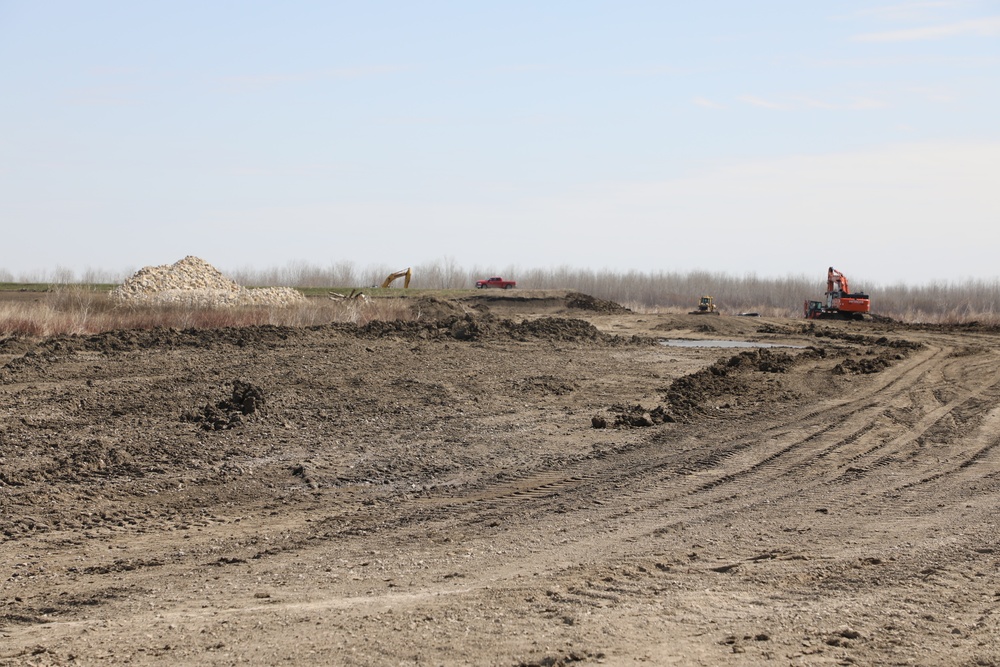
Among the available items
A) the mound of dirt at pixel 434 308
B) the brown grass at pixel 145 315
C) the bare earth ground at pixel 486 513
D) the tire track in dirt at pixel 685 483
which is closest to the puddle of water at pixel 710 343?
the mound of dirt at pixel 434 308

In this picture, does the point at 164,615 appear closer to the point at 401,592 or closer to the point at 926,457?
the point at 401,592

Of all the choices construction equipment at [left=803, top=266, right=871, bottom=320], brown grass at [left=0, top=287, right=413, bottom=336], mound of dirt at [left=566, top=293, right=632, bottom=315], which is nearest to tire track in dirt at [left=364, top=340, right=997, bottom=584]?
brown grass at [left=0, top=287, right=413, bottom=336]

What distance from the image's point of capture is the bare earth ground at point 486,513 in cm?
546

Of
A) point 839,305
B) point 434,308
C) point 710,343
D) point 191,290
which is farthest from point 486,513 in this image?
point 839,305

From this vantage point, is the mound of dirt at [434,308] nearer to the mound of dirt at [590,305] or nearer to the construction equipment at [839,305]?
the mound of dirt at [590,305]

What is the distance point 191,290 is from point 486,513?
27.1 m

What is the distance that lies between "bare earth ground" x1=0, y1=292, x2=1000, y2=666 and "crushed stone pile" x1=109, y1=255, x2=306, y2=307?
1103 cm

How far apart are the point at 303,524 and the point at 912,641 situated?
16.4 feet

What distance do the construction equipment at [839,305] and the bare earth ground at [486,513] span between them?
20.5 meters

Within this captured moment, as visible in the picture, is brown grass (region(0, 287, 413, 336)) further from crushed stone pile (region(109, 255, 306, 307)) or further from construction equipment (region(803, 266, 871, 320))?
construction equipment (region(803, 266, 871, 320))

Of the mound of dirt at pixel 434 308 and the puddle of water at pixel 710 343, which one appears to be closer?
the puddle of water at pixel 710 343

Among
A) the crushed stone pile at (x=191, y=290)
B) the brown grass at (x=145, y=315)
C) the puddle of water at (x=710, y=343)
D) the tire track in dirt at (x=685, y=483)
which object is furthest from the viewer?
the crushed stone pile at (x=191, y=290)

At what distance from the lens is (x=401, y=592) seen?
6.37 meters

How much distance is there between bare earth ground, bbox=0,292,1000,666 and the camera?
5.46m
